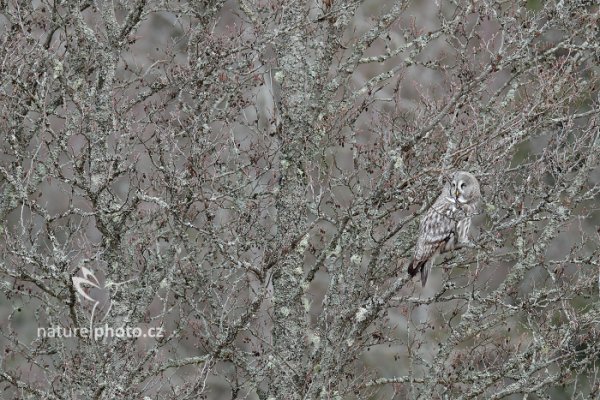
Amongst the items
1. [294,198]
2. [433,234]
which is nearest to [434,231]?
[433,234]

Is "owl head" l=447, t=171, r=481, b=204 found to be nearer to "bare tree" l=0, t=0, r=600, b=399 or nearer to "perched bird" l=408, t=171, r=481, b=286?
"perched bird" l=408, t=171, r=481, b=286

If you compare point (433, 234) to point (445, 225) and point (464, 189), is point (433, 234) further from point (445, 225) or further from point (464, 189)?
Result: point (464, 189)

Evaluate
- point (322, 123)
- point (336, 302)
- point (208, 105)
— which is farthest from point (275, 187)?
point (336, 302)

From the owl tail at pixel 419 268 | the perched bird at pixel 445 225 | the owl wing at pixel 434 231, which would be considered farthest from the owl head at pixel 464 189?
the owl tail at pixel 419 268

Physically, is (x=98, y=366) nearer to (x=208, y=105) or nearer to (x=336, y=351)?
(x=336, y=351)

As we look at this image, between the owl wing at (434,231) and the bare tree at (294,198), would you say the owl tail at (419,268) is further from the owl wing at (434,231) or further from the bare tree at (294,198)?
the bare tree at (294,198)

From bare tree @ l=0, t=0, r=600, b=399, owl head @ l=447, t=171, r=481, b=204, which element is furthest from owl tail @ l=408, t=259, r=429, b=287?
owl head @ l=447, t=171, r=481, b=204
